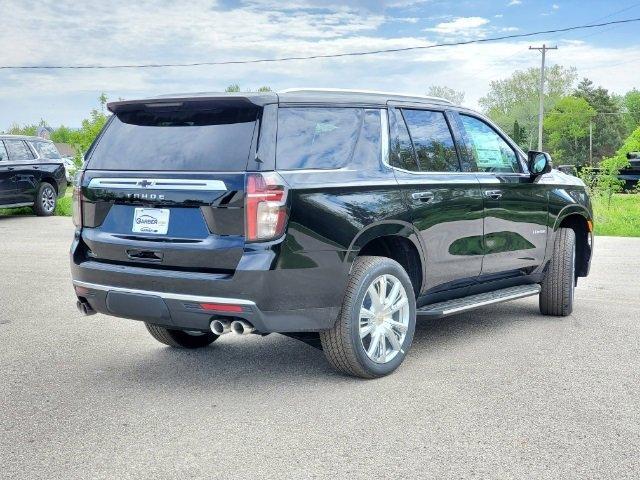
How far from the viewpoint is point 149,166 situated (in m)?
5.26

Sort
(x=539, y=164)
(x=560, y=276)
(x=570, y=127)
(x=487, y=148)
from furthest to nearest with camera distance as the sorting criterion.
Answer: (x=570, y=127) → (x=560, y=276) → (x=539, y=164) → (x=487, y=148)

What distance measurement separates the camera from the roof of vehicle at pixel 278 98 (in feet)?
16.6

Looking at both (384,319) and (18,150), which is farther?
(18,150)

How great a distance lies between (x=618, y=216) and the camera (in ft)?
65.0

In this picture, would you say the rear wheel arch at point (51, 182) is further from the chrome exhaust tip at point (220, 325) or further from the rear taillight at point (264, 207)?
the rear taillight at point (264, 207)

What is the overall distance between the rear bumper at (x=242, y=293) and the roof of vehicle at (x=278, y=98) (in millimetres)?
945

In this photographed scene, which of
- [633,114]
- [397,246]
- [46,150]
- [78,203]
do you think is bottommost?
[397,246]

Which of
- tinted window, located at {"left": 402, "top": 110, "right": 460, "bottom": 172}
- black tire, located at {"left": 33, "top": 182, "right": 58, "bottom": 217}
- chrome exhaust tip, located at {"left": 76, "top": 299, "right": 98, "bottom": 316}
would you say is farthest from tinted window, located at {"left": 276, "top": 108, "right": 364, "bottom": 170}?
black tire, located at {"left": 33, "top": 182, "right": 58, "bottom": 217}

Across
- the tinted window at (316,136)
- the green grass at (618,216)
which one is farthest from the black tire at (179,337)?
the green grass at (618,216)

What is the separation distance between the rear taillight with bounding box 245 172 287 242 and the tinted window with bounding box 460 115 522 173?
7.55 ft

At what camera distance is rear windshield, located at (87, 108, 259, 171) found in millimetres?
5016

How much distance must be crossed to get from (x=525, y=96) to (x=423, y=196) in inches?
5210

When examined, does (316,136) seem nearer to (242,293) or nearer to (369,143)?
(369,143)

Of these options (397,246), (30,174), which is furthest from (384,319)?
(30,174)
